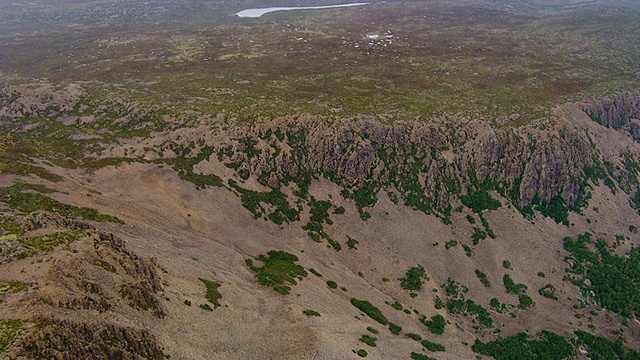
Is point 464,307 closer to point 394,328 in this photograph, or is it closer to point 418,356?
point 394,328

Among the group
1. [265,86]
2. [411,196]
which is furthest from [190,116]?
[411,196]

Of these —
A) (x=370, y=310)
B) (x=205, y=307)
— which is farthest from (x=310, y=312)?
(x=370, y=310)

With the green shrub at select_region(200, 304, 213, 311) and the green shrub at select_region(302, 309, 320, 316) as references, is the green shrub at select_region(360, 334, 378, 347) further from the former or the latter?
the green shrub at select_region(200, 304, 213, 311)

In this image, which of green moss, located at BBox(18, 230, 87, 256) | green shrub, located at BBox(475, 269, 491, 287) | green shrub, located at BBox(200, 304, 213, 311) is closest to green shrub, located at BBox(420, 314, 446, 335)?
green shrub, located at BBox(475, 269, 491, 287)

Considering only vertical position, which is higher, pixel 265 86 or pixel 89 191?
pixel 265 86

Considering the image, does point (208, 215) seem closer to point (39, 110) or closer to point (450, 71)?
point (39, 110)

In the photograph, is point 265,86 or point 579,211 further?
point 265,86
